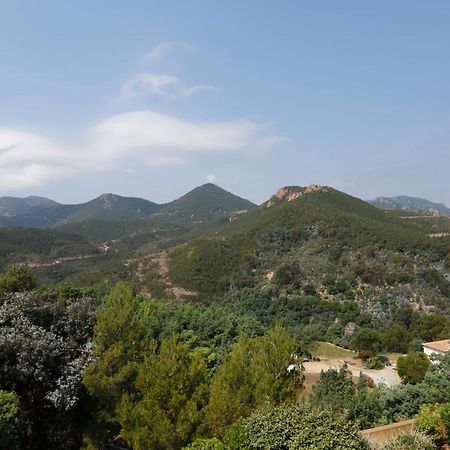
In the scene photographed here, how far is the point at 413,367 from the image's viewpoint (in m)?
24.6

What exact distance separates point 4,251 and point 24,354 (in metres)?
89.4

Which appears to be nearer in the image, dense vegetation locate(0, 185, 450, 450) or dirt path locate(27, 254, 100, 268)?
dense vegetation locate(0, 185, 450, 450)

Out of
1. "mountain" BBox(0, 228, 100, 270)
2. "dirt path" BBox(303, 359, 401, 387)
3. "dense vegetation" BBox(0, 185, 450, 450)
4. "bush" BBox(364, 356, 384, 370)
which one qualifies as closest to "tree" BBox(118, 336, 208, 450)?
"dense vegetation" BBox(0, 185, 450, 450)

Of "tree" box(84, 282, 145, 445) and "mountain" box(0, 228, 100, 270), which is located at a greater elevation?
"tree" box(84, 282, 145, 445)

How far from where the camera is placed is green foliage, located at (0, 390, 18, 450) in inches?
344

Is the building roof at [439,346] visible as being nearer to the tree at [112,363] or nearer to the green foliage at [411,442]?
the green foliage at [411,442]

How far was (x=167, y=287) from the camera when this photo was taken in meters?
58.0

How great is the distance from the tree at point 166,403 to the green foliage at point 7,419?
2.39 metres

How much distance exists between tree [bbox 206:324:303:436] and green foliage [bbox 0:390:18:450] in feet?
13.4

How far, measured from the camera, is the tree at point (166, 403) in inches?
386

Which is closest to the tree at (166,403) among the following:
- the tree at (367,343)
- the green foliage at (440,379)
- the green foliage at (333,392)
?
the green foliage at (333,392)

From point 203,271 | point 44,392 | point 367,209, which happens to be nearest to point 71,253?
point 203,271

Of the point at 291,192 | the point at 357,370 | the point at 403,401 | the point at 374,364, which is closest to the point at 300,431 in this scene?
the point at 403,401

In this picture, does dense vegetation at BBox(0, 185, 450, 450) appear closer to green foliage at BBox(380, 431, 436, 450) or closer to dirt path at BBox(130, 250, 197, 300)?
green foliage at BBox(380, 431, 436, 450)
